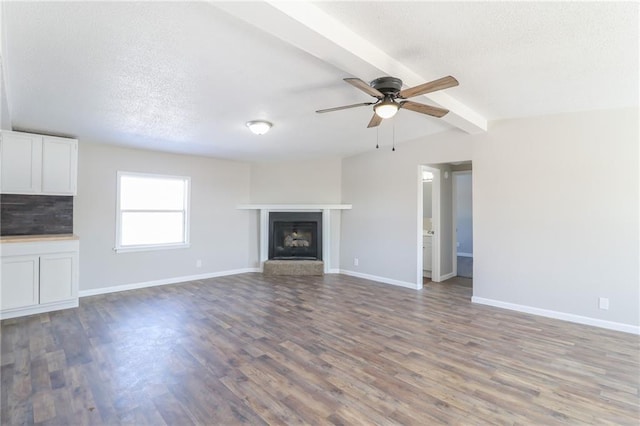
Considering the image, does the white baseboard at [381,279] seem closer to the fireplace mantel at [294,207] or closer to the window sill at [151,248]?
the fireplace mantel at [294,207]

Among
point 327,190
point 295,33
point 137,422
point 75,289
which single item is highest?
point 295,33

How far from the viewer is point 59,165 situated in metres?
4.32

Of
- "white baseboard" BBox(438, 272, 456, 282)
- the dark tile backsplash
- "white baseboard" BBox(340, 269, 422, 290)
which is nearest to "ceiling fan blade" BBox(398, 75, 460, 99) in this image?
"white baseboard" BBox(340, 269, 422, 290)

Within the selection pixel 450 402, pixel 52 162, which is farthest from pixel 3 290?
pixel 450 402

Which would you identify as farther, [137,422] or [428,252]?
[428,252]

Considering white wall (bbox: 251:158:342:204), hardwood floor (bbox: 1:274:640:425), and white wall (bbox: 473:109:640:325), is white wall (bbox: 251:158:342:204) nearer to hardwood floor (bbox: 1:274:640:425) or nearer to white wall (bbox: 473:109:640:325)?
hardwood floor (bbox: 1:274:640:425)

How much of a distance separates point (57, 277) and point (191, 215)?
7.38 ft

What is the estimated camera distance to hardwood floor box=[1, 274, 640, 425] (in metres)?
2.04

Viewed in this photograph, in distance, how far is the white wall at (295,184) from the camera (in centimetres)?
662

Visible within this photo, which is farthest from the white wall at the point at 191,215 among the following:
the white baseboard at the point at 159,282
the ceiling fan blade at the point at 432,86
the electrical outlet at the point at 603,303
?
the electrical outlet at the point at 603,303

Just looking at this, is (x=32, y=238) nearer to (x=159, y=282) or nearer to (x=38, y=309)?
(x=38, y=309)

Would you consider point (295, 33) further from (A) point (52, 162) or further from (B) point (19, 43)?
(A) point (52, 162)

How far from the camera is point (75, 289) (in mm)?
4188

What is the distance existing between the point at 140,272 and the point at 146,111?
310 centimetres
